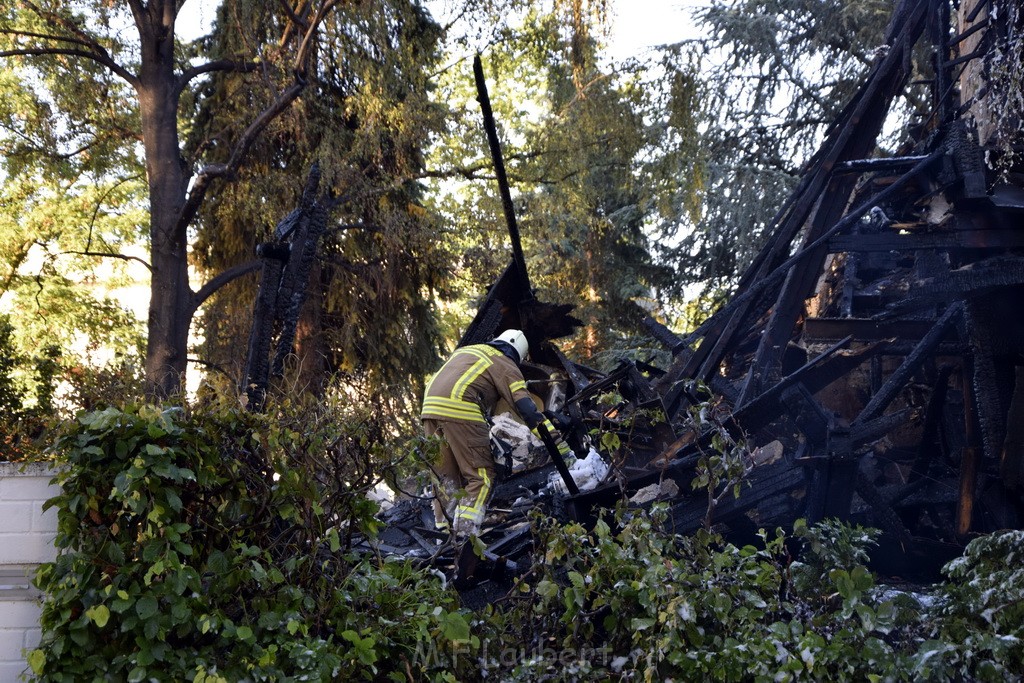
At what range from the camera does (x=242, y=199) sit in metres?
15.2

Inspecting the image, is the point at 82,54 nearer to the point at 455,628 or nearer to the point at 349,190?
the point at 349,190

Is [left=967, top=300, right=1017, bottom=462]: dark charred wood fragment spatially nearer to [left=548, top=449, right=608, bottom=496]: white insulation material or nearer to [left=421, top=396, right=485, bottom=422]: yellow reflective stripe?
[left=548, top=449, right=608, bottom=496]: white insulation material

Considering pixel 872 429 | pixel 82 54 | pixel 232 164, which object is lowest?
pixel 872 429

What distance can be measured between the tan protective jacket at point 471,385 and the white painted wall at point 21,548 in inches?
136

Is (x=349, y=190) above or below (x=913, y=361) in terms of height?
above

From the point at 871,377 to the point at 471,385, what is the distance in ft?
14.6

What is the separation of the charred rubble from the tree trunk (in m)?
6.97

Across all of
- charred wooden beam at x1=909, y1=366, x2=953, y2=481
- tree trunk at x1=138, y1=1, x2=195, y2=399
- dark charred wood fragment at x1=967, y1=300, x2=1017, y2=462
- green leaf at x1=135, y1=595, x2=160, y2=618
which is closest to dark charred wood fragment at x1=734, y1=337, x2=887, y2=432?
charred wooden beam at x1=909, y1=366, x2=953, y2=481

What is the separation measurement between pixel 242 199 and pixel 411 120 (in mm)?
2980

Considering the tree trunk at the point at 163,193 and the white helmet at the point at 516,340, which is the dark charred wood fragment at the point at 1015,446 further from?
the tree trunk at the point at 163,193

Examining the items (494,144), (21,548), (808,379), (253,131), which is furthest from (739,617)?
(253,131)

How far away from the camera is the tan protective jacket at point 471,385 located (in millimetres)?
6730

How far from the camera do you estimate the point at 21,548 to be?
3496mm

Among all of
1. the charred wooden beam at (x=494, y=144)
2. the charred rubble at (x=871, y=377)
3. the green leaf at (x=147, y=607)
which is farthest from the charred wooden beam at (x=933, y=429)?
the green leaf at (x=147, y=607)
